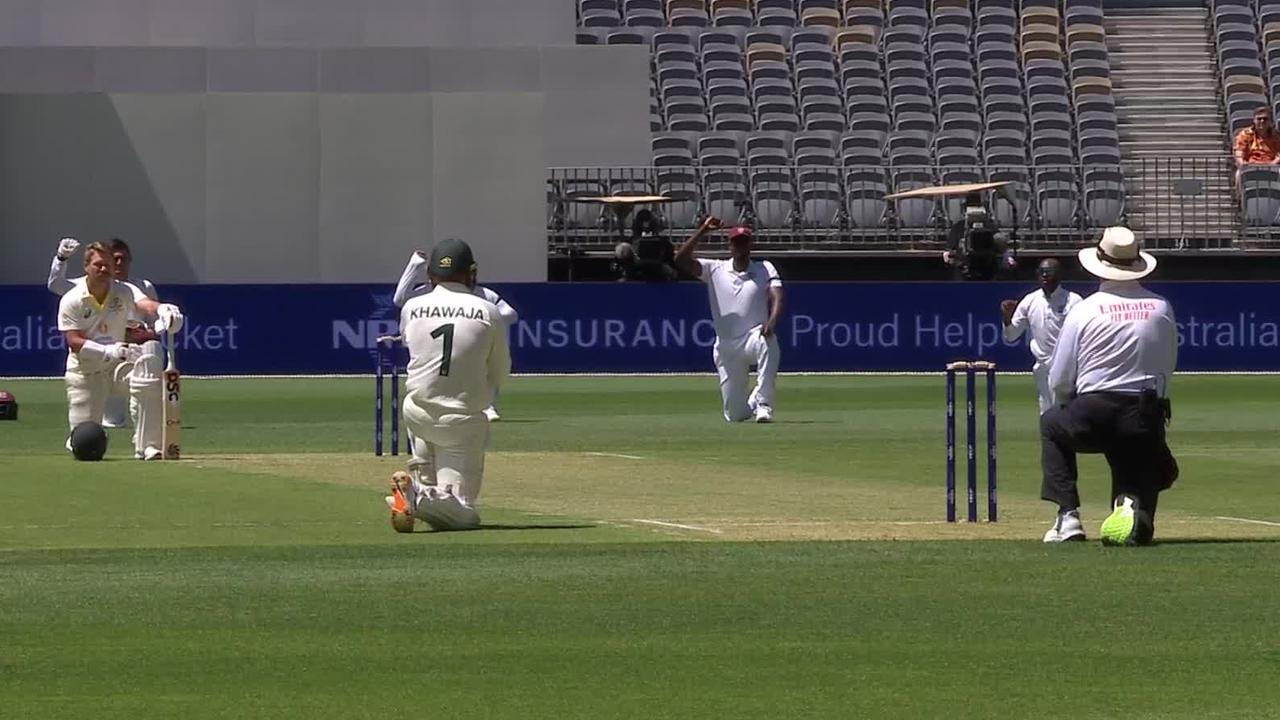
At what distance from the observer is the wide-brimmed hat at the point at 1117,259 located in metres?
13.6

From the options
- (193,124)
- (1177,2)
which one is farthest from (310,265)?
(1177,2)

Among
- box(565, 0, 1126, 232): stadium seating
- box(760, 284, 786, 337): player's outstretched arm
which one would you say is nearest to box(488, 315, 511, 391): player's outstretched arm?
box(760, 284, 786, 337): player's outstretched arm

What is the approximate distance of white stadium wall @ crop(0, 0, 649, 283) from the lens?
43938 mm

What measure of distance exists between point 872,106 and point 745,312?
2155cm

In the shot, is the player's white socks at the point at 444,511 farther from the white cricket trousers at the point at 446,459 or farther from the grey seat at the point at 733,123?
the grey seat at the point at 733,123

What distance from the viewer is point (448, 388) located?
1441cm

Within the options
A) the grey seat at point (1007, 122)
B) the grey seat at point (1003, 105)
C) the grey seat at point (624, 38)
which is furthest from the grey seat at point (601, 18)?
the grey seat at point (1007, 122)

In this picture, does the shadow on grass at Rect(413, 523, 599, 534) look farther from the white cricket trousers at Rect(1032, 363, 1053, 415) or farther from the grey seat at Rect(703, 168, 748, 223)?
the grey seat at Rect(703, 168, 748, 223)

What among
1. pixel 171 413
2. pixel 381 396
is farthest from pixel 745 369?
pixel 171 413

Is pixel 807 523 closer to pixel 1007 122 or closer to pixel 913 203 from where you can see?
pixel 913 203

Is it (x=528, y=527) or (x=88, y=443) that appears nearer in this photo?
(x=528, y=527)

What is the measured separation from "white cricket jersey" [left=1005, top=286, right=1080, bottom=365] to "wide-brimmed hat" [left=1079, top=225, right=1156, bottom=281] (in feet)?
33.8

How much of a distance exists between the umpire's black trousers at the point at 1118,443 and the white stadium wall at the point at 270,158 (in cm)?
3046

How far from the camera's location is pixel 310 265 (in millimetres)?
44406
